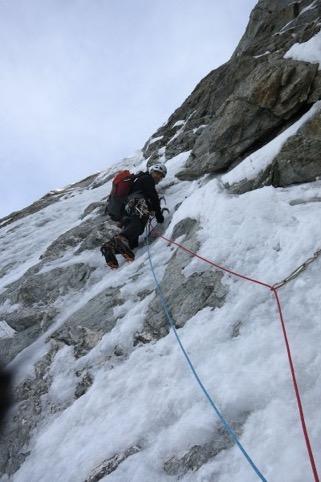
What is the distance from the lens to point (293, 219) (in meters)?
5.55

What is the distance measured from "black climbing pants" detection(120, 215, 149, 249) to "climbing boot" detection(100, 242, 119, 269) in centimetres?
44

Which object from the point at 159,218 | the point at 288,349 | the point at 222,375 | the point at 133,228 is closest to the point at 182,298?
the point at 222,375

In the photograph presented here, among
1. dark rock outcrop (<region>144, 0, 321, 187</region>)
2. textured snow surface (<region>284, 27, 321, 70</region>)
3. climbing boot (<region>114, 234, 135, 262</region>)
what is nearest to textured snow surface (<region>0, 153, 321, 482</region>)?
climbing boot (<region>114, 234, 135, 262</region>)

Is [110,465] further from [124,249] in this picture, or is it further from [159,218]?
[159,218]

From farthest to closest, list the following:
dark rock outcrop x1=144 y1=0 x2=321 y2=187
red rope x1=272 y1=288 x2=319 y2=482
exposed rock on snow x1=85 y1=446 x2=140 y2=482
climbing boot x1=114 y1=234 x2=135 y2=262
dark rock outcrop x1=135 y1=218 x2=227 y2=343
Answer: climbing boot x1=114 y1=234 x2=135 y2=262 → dark rock outcrop x1=144 y1=0 x2=321 y2=187 → dark rock outcrop x1=135 y1=218 x2=227 y2=343 → exposed rock on snow x1=85 y1=446 x2=140 y2=482 → red rope x1=272 y1=288 x2=319 y2=482

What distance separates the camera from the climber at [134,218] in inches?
327

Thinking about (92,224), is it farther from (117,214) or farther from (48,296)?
(48,296)

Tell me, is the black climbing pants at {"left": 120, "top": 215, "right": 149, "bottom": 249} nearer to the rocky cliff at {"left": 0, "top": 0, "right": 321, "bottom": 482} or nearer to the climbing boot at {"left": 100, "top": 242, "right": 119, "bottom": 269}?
the rocky cliff at {"left": 0, "top": 0, "right": 321, "bottom": 482}

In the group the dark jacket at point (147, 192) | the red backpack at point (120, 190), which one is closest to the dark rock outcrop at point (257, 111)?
the dark jacket at point (147, 192)

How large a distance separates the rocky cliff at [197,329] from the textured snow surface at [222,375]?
16 mm

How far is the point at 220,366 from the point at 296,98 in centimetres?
587

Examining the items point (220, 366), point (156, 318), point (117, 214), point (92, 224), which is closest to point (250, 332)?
point (220, 366)

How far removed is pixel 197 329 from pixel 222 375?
100 cm

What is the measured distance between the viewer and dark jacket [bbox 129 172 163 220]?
9.14m
